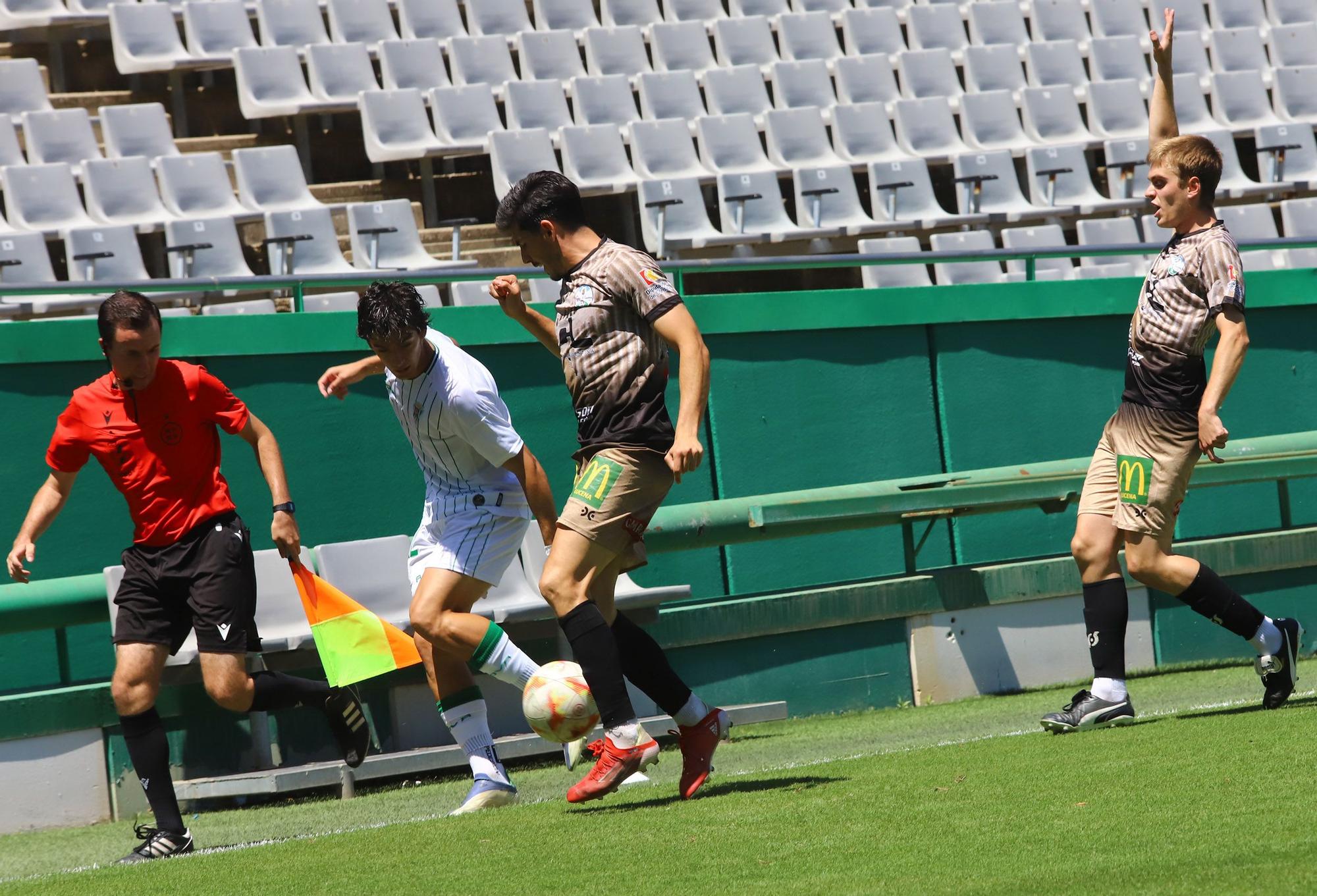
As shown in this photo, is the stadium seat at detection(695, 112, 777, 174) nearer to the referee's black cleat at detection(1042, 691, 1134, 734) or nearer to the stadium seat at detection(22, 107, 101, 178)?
the stadium seat at detection(22, 107, 101, 178)

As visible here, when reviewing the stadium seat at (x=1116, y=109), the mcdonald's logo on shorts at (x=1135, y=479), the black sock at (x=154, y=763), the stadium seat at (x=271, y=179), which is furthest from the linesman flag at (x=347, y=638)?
the stadium seat at (x=1116, y=109)

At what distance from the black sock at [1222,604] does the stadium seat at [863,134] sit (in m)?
9.48

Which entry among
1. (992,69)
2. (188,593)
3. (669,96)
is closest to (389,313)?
(188,593)

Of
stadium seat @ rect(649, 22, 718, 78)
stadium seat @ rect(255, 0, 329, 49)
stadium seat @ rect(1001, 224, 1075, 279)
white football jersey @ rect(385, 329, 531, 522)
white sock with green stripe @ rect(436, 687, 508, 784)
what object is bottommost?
white sock with green stripe @ rect(436, 687, 508, 784)

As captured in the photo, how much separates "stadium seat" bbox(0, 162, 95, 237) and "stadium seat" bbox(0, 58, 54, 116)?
1.41 meters

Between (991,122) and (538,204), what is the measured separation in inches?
465

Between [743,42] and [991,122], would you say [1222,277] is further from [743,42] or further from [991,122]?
[743,42]

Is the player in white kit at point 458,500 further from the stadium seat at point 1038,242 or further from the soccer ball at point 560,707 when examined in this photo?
the stadium seat at point 1038,242

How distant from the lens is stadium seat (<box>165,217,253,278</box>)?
11.5 meters

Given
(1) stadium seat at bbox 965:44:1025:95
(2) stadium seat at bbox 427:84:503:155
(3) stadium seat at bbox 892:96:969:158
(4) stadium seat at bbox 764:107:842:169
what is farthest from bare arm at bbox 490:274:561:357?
(1) stadium seat at bbox 965:44:1025:95

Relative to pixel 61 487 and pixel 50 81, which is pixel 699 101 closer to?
pixel 50 81

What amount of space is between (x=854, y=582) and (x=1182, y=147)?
10.2 ft

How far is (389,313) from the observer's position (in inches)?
211

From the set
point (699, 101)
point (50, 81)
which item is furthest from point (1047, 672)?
point (50, 81)
